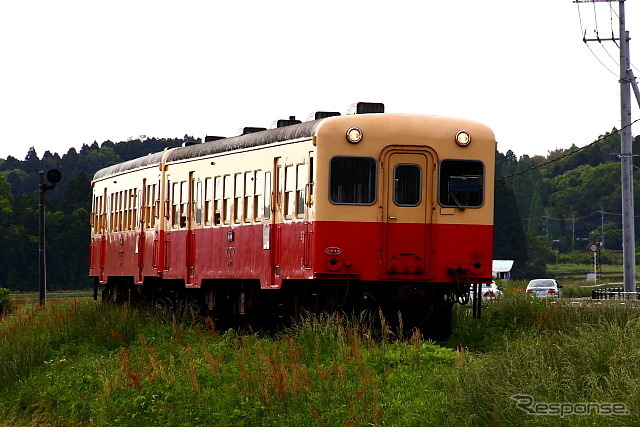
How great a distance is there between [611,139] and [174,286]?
16047 centimetres

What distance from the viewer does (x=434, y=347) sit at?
50.5ft

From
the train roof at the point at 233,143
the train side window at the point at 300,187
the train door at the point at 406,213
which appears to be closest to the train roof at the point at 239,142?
the train roof at the point at 233,143

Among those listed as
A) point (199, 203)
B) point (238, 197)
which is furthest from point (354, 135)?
point (199, 203)

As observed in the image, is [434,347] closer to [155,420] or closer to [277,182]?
[155,420]

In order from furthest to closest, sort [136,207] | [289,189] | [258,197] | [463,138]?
[136,207]
[258,197]
[289,189]
[463,138]

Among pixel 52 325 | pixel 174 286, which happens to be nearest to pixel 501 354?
pixel 52 325

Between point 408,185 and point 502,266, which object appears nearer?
point 408,185

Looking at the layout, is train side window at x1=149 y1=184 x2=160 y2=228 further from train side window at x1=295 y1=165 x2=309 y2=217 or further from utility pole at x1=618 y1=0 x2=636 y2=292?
utility pole at x1=618 y1=0 x2=636 y2=292

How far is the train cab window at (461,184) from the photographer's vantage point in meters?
19.2

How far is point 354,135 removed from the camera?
18.8 meters

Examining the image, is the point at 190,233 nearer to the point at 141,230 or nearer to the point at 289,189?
the point at 141,230

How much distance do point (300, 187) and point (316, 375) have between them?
6.33 metres

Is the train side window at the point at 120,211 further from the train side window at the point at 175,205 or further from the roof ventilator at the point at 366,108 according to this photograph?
the roof ventilator at the point at 366,108

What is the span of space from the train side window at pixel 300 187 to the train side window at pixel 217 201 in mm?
3928
